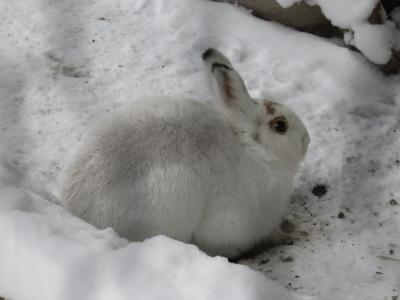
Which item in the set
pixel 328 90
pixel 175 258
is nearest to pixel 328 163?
pixel 328 90

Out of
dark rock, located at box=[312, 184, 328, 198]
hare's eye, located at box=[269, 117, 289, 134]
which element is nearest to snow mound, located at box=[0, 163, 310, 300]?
hare's eye, located at box=[269, 117, 289, 134]

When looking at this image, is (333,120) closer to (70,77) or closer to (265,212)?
(265,212)

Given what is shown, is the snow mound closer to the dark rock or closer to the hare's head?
the hare's head

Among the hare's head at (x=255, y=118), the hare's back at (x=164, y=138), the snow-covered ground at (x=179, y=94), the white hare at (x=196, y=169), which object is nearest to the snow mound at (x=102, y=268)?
the snow-covered ground at (x=179, y=94)

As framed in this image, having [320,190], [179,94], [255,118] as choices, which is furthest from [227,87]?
[179,94]

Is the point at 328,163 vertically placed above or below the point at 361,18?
below

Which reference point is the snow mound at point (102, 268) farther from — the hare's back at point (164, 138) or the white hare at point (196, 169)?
the hare's back at point (164, 138)

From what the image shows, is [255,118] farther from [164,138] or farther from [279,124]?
[164,138]

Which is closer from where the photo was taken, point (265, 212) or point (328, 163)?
point (265, 212)
